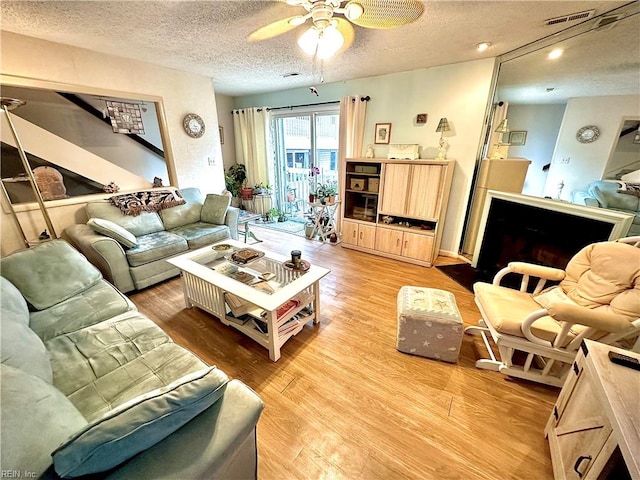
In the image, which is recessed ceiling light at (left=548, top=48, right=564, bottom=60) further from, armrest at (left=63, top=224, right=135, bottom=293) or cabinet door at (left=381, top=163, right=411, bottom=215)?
armrest at (left=63, top=224, right=135, bottom=293)

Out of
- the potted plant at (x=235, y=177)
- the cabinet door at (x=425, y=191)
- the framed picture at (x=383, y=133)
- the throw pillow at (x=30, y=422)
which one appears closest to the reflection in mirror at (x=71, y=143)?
the potted plant at (x=235, y=177)

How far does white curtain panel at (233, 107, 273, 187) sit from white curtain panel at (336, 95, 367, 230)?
1742 mm

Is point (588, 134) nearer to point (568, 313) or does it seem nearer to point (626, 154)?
point (626, 154)

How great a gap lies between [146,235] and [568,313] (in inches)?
150

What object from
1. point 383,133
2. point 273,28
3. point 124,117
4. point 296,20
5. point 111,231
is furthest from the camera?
point 383,133

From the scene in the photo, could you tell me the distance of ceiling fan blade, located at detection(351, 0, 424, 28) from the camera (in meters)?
1.27

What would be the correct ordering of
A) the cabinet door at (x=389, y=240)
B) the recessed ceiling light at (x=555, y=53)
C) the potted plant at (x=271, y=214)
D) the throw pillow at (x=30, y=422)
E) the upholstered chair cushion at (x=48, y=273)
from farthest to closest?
the potted plant at (x=271, y=214) → the cabinet door at (x=389, y=240) → the recessed ceiling light at (x=555, y=53) → the upholstered chair cushion at (x=48, y=273) → the throw pillow at (x=30, y=422)

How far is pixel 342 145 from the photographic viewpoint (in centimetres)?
397

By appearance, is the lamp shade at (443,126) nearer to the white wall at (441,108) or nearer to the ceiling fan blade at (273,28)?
the white wall at (441,108)

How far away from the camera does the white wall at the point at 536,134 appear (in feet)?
7.37

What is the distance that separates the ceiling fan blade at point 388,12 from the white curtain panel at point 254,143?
147 inches

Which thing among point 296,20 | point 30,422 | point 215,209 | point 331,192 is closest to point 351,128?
point 331,192

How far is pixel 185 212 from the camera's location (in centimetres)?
342

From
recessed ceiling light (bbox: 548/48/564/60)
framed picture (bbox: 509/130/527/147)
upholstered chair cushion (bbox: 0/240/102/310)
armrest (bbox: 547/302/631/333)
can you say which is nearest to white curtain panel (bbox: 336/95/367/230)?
framed picture (bbox: 509/130/527/147)
